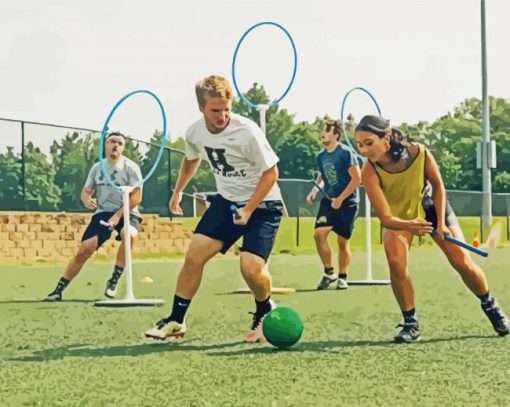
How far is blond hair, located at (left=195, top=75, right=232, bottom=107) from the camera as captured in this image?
7016mm

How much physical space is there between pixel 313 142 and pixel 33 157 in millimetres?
57345

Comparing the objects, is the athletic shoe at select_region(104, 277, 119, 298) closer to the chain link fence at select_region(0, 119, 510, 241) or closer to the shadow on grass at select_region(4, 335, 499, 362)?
the shadow on grass at select_region(4, 335, 499, 362)

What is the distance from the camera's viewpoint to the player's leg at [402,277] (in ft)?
23.8

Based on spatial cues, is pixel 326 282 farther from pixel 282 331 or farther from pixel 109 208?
pixel 282 331

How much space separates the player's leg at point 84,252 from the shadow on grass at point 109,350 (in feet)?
13.6

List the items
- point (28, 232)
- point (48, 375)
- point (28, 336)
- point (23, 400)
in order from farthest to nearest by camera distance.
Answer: point (28, 232) → point (28, 336) → point (48, 375) → point (23, 400)

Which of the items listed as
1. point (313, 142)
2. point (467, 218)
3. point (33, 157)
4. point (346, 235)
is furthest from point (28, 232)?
point (313, 142)

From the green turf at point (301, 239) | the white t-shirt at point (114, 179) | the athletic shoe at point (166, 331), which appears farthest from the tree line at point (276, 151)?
the athletic shoe at point (166, 331)

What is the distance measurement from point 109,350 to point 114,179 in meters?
4.58

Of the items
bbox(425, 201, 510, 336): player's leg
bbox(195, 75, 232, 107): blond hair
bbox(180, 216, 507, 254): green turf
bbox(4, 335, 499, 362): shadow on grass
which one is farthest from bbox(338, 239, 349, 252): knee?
bbox(180, 216, 507, 254): green turf

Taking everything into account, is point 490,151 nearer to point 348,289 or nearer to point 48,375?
point 348,289

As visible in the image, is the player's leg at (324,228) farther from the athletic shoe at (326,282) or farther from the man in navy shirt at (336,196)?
the athletic shoe at (326,282)

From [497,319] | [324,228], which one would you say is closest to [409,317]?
[497,319]

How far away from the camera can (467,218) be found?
137 ft
